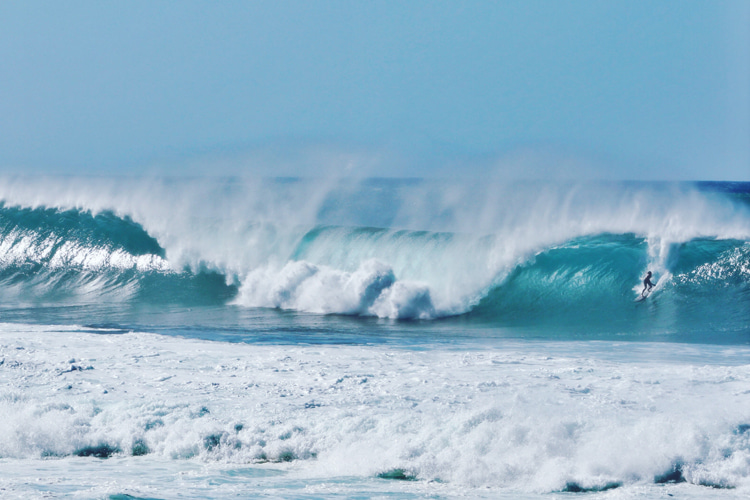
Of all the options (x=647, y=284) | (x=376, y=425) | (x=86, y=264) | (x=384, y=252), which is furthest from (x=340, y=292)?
(x=376, y=425)

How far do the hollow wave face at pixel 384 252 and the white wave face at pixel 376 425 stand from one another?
4774 millimetres

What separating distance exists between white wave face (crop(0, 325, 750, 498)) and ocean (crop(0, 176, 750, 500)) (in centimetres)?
2

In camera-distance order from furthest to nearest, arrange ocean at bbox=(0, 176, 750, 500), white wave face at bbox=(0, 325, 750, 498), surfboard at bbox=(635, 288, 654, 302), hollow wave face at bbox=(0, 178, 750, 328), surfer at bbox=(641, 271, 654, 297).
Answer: hollow wave face at bbox=(0, 178, 750, 328), surfer at bbox=(641, 271, 654, 297), surfboard at bbox=(635, 288, 654, 302), ocean at bbox=(0, 176, 750, 500), white wave face at bbox=(0, 325, 750, 498)

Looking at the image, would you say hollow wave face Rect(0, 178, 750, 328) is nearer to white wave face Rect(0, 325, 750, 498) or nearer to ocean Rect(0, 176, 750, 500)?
ocean Rect(0, 176, 750, 500)

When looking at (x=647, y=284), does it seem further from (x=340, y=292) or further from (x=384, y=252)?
(x=340, y=292)

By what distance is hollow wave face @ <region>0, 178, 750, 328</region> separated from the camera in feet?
40.0

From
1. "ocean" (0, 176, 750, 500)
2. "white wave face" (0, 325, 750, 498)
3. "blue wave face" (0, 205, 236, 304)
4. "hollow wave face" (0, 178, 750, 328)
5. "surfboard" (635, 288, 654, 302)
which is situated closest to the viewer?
"white wave face" (0, 325, 750, 498)

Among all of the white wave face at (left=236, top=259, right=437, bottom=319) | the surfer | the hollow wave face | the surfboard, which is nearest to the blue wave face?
the hollow wave face

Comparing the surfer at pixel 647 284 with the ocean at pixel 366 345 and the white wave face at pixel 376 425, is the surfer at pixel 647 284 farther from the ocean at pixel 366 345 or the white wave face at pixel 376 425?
the white wave face at pixel 376 425

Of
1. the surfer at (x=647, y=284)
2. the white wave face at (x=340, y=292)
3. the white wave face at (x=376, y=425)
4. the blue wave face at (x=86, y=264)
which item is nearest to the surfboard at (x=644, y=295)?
the surfer at (x=647, y=284)

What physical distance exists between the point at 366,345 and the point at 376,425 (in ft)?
11.4

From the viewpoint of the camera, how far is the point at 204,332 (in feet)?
32.5

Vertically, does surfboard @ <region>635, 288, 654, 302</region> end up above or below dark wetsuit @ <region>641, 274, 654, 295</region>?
below

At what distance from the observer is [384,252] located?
585 inches
